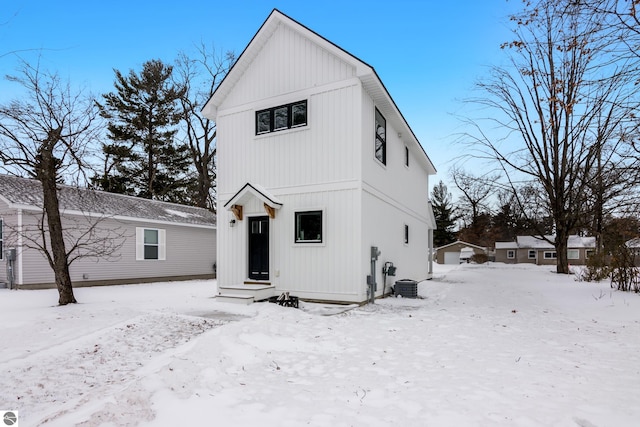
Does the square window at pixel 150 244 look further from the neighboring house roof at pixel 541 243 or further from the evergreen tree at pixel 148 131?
the neighboring house roof at pixel 541 243

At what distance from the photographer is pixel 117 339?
204 inches

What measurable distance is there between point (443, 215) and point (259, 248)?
45635 millimetres

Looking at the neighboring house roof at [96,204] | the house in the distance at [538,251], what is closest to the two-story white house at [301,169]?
the neighboring house roof at [96,204]

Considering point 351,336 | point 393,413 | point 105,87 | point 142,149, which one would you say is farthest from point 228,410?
point 105,87

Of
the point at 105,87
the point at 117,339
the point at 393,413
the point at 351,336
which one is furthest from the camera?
the point at 105,87

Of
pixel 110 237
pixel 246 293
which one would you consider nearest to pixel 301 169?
pixel 246 293

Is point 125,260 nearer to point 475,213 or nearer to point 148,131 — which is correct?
point 148,131

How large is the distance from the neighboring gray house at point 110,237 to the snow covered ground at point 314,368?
5489 millimetres

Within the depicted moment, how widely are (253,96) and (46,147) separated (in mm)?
5234

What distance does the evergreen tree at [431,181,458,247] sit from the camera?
5038cm

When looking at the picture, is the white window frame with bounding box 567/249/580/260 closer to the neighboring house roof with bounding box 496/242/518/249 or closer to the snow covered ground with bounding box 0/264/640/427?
the neighboring house roof with bounding box 496/242/518/249

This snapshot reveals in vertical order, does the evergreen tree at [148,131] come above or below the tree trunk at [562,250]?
above

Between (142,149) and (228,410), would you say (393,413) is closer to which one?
(228,410)

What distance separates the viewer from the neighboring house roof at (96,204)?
1207cm
